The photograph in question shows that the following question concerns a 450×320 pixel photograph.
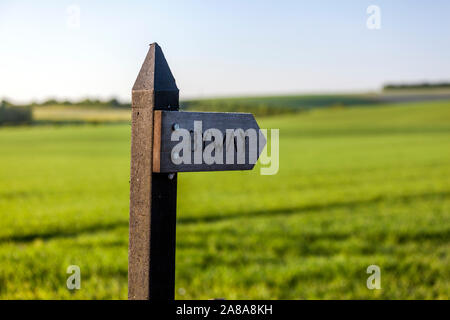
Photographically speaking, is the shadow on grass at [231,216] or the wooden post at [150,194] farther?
the shadow on grass at [231,216]

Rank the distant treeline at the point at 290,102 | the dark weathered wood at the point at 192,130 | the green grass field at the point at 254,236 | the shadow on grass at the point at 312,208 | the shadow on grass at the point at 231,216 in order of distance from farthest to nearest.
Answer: the distant treeline at the point at 290,102, the shadow on grass at the point at 312,208, the shadow on grass at the point at 231,216, the green grass field at the point at 254,236, the dark weathered wood at the point at 192,130

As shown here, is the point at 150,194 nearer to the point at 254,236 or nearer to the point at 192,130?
the point at 192,130

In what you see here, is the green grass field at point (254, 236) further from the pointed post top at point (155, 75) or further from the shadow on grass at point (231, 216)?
the pointed post top at point (155, 75)

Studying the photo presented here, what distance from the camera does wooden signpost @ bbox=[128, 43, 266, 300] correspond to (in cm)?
212

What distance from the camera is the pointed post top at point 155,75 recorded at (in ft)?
7.08

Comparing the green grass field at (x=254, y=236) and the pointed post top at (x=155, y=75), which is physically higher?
the pointed post top at (x=155, y=75)

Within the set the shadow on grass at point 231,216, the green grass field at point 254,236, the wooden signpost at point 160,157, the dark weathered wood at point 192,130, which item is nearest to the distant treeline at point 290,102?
the green grass field at point 254,236

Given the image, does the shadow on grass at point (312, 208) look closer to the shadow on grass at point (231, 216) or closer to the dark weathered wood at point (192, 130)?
the shadow on grass at point (231, 216)

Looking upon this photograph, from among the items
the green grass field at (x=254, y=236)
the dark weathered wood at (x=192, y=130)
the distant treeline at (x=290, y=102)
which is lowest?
the green grass field at (x=254, y=236)

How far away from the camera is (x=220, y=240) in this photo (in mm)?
7285

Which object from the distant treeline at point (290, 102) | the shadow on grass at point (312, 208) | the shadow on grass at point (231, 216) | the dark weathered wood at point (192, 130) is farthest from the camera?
the distant treeline at point (290, 102)

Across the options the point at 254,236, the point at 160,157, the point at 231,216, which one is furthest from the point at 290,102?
the point at 160,157

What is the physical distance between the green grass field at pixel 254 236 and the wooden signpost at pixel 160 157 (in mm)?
981
